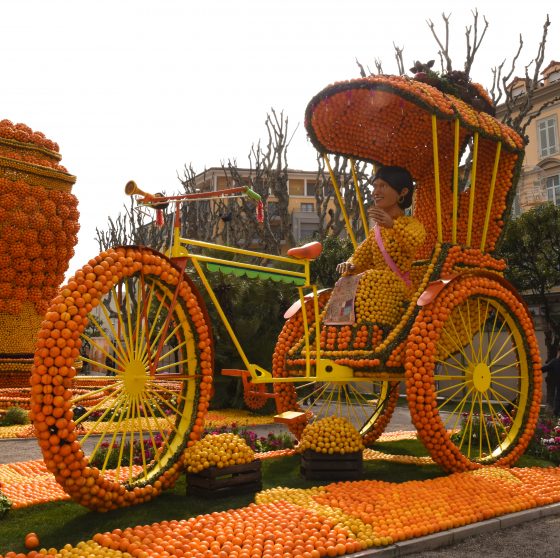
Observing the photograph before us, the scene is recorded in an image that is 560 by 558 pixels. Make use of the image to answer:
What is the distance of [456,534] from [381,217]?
3457 millimetres

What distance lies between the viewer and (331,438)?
18.8 ft

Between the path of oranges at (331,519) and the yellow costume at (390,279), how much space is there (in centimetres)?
172

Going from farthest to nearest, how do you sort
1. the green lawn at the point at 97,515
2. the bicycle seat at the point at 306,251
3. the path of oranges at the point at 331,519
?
the bicycle seat at the point at 306,251
the green lawn at the point at 97,515
the path of oranges at the point at 331,519

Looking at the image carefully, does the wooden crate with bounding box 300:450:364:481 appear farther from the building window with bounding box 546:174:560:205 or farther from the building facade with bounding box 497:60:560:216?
the building window with bounding box 546:174:560:205

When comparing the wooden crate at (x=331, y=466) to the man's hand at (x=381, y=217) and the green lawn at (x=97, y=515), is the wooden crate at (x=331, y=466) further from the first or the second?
the man's hand at (x=381, y=217)

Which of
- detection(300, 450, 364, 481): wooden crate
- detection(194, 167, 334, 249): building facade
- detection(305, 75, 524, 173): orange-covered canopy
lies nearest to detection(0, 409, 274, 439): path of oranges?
detection(300, 450, 364, 481): wooden crate

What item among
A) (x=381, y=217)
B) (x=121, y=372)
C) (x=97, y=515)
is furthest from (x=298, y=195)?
(x=97, y=515)

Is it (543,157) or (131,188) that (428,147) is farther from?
(543,157)

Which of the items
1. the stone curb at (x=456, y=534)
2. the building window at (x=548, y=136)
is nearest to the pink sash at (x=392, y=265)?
the stone curb at (x=456, y=534)

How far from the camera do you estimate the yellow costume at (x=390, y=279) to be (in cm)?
632

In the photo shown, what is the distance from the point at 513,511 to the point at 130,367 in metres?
3.28

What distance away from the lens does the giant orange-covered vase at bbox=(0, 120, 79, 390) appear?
1209cm

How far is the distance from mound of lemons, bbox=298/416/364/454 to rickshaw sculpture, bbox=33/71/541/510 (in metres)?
0.23

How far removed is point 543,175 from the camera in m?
25.7
